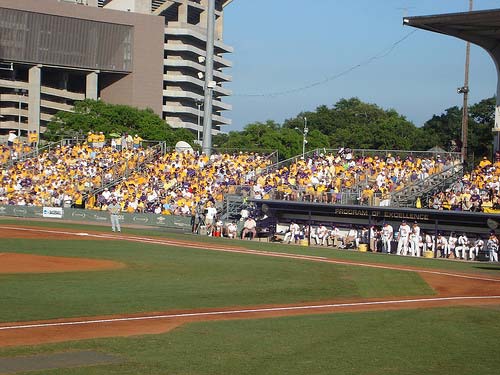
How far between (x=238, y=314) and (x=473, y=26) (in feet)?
95.9

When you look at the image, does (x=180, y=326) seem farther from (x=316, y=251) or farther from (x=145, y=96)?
(x=145, y=96)

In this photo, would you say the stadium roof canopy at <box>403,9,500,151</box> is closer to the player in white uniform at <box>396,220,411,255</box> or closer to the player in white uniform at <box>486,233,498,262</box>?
the player in white uniform at <box>396,220,411,255</box>

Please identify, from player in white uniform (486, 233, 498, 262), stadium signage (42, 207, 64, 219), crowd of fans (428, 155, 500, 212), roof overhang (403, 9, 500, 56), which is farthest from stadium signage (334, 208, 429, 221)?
stadium signage (42, 207, 64, 219)

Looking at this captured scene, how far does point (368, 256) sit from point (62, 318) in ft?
62.9

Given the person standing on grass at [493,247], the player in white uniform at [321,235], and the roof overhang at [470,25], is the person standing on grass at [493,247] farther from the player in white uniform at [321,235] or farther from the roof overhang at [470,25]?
the roof overhang at [470,25]

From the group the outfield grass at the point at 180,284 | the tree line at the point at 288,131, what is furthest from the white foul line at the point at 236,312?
the tree line at the point at 288,131

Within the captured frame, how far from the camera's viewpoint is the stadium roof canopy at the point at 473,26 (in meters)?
38.5

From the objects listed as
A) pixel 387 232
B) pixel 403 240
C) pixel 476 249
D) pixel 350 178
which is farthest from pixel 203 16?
pixel 476 249

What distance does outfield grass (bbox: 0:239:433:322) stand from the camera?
1586 centimetres

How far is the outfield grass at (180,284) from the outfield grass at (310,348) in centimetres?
279

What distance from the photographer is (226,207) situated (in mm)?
42875

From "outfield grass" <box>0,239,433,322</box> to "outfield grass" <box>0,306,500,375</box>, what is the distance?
9.17ft

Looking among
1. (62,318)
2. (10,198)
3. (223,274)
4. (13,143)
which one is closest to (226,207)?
(10,198)

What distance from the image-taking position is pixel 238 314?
15.3 m
